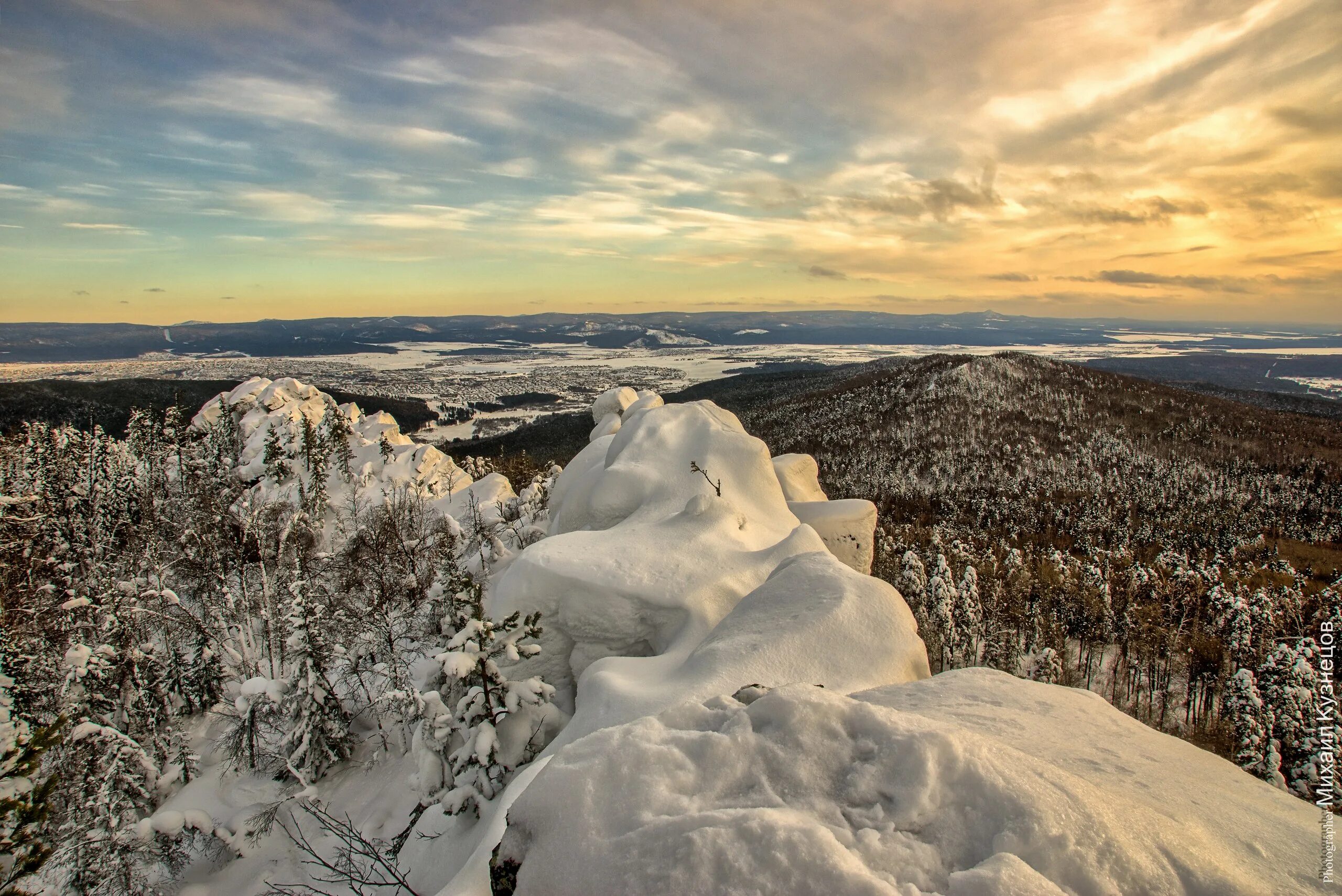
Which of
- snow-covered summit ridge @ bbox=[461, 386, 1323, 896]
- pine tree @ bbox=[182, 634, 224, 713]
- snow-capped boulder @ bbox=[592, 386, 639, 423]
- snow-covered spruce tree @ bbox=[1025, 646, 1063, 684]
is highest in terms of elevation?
snow-capped boulder @ bbox=[592, 386, 639, 423]

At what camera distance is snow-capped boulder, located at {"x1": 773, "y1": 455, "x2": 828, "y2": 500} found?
108 feet

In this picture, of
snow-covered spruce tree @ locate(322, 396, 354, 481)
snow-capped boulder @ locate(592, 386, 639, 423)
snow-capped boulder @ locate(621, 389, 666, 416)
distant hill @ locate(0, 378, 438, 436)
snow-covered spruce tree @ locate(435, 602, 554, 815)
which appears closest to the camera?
snow-covered spruce tree @ locate(435, 602, 554, 815)

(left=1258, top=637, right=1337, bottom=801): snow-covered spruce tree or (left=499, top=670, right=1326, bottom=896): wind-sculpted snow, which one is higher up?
(left=499, top=670, right=1326, bottom=896): wind-sculpted snow

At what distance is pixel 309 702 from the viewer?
24.1 metres

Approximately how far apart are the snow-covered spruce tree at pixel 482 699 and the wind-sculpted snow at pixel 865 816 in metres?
8.07

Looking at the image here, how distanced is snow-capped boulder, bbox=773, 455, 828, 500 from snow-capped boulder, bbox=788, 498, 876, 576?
4120mm

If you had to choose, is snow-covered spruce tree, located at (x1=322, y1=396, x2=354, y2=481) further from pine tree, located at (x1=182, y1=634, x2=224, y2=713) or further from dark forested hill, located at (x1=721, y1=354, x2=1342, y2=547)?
dark forested hill, located at (x1=721, y1=354, x2=1342, y2=547)

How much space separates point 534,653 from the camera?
51.1 ft

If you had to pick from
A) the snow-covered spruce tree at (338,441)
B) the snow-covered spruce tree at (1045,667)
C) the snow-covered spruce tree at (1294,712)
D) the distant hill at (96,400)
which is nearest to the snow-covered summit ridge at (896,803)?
the snow-covered spruce tree at (1294,712)

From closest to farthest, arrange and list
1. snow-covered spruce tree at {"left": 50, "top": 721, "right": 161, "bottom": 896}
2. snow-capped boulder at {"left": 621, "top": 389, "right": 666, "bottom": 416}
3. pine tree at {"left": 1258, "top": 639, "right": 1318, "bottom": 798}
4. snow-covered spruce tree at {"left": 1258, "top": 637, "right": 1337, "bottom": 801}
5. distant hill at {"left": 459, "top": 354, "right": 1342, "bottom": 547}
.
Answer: snow-covered spruce tree at {"left": 50, "top": 721, "right": 161, "bottom": 896} < snow-covered spruce tree at {"left": 1258, "top": 637, "right": 1337, "bottom": 801} < pine tree at {"left": 1258, "top": 639, "right": 1318, "bottom": 798} < snow-capped boulder at {"left": 621, "top": 389, "right": 666, "bottom": 416} < distant hill at {"left": 459, "top": 354, "right": 1342, "bottom": 547}

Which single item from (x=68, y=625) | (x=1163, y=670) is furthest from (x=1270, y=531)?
(x=68, y=625)

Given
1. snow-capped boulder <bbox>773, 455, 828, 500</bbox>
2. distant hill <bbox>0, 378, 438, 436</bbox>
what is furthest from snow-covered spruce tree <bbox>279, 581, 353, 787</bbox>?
distant hill <bbox>0, 378, 438, 436</bbox>

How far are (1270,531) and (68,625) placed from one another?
177984 mm

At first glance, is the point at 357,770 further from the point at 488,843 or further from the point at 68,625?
the point at 488,843
